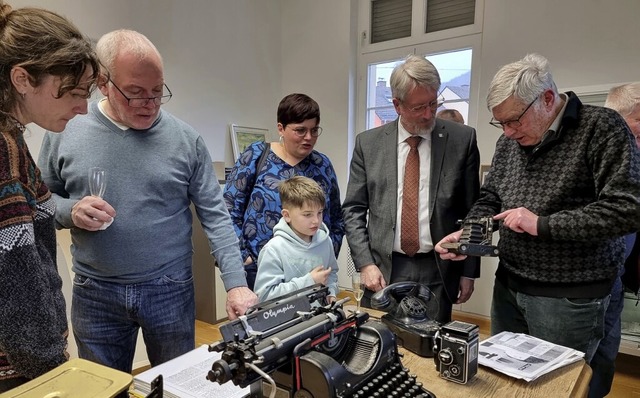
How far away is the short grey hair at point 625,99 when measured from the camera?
198 centimetres

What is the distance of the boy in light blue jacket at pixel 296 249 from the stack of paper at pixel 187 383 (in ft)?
1.51

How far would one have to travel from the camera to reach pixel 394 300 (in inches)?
53.8

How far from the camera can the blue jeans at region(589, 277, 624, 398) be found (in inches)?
65.7

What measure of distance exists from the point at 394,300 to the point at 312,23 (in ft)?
12.7

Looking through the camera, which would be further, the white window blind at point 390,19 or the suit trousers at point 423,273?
the white window blind at point 390,19

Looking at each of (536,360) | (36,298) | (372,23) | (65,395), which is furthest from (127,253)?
(372,23)

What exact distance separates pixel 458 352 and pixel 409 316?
0.89 feet

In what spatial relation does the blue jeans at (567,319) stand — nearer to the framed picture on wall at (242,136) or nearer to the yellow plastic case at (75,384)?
the yellow plastic case at (75,384)

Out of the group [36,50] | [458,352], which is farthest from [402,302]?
[36,50]

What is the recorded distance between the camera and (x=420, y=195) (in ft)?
5.94

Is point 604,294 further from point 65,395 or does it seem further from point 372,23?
point 372,23

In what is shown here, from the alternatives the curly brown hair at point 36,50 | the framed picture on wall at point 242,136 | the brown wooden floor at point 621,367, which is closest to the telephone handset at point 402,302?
the curly brown hair at point 36,50

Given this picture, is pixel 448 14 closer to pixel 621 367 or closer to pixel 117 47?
pixel 621 367

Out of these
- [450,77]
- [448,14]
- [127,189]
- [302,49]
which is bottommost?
[127,189]
